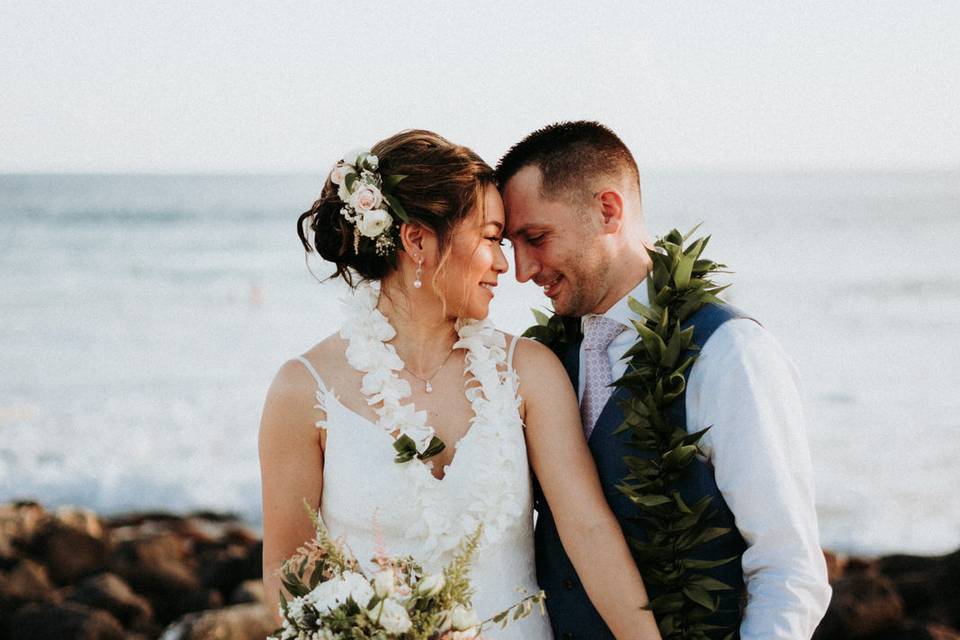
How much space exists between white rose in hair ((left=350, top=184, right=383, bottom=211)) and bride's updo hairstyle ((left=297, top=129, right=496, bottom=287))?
2.4 inches

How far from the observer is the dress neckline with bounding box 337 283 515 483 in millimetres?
3285

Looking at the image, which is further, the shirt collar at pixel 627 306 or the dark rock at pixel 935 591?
the dark rock at pixel 935 591

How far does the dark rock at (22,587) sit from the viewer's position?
24.0 feet

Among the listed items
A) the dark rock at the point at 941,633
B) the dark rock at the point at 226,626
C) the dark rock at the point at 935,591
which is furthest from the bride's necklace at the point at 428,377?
the dark rock at the point at 935,591

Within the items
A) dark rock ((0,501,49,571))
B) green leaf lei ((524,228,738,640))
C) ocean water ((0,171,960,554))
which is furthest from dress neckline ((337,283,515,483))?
ocean water ((0,171,960,554))

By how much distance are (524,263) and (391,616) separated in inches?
69.9

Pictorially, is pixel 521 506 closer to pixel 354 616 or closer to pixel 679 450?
pixel 679 450

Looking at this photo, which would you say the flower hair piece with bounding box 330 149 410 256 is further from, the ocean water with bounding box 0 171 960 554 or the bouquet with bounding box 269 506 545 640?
the ocean water with bounding box 0 171 960 554

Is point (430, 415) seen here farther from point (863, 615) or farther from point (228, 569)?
point (228, 569)

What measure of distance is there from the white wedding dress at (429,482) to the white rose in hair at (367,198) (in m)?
0.41

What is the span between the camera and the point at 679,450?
327 centimetres

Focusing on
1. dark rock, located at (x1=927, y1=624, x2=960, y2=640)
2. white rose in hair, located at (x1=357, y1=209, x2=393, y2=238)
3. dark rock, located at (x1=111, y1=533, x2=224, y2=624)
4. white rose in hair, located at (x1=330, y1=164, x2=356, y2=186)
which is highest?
white rose in hair, located at (x1=330, y1=164, x2=356, y2=186)

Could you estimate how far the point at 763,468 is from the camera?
3186mm

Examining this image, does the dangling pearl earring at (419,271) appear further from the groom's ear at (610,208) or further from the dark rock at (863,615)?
the dark rock at (863,615)
